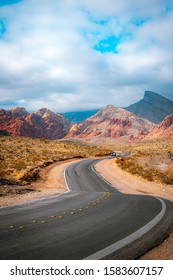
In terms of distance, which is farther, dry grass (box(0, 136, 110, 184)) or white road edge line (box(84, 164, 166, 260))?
dry grass (box(0, 136, 110, 184))

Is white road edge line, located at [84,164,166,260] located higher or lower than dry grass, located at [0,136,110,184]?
higher

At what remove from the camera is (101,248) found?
260 inches

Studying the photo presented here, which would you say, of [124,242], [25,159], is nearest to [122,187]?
[124,242]

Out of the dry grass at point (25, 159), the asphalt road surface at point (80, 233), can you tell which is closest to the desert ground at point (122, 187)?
the asphalt road surface at point (80, 233)

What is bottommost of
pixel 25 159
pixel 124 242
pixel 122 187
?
pixel 122 187

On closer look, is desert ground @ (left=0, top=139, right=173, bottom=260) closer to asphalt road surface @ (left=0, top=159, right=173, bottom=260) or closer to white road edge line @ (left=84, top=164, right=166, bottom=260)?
asphalt road surface @ (left=0, top=159, right=173, bottom=260)

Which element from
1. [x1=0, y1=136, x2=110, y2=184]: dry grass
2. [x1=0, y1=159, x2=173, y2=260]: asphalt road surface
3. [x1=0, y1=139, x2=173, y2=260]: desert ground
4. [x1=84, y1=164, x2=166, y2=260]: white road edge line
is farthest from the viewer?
[x1=0, y1=136, x2=110, y2=184]: dry grass

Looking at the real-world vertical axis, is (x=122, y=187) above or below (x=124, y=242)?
below

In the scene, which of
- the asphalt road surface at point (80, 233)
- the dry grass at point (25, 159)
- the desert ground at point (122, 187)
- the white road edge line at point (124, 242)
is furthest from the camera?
the dry grass at point (25, 159)

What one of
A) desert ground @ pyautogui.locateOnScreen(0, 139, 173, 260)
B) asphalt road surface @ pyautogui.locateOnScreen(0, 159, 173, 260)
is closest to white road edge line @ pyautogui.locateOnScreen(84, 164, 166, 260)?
asphalt road surface @ pyautogui.locateOnScreen(0, 159, 173, 260)

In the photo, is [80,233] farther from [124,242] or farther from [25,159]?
[25,159]

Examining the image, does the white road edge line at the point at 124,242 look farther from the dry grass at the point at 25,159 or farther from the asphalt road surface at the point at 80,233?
the dry grass at the point at 25,159
